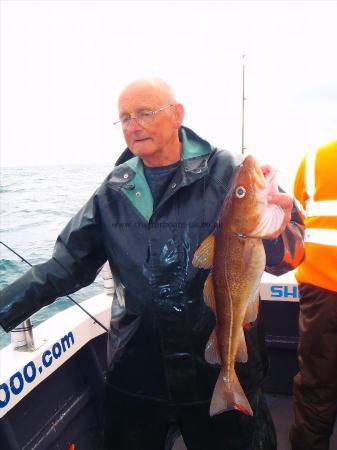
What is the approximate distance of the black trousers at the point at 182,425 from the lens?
6.88 ft

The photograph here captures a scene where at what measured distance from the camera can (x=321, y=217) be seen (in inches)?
99.3

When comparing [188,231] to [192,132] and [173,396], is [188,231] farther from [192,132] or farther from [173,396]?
[173,396]

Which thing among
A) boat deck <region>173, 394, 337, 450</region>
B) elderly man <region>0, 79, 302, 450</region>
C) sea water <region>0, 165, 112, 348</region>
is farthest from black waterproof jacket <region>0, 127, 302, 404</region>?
sea water <region>0, 165, 112, 348</region>

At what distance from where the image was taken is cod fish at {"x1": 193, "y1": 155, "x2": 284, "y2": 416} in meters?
1.66

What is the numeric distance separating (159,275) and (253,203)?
2.06ft

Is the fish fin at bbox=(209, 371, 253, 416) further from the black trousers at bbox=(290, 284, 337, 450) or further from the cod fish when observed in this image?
the black trousers at bbox=(290, 284, 337, 450)

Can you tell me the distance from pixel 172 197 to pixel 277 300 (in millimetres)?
1951

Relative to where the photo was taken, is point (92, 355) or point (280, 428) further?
point (280, 428)

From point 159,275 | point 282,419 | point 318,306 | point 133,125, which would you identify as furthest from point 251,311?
point 282,419

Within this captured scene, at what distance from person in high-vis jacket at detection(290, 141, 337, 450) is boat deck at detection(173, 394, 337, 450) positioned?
42 centimetres

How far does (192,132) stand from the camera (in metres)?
2.26

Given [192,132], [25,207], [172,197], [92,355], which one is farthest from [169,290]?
[25,207]

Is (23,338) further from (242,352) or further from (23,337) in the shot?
(242,352)

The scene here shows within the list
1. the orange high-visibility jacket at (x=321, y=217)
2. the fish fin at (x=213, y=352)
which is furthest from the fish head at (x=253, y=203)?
the orange high-visibility jacket at (x=321, y=217)
